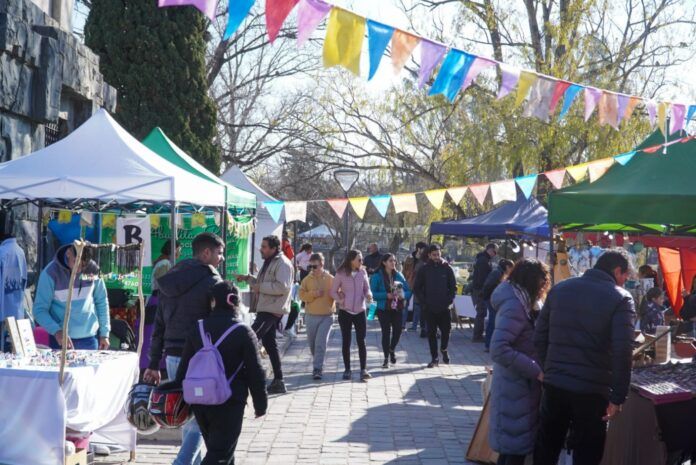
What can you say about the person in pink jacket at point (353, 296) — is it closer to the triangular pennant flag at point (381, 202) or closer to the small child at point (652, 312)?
the triangular pennant flag at point (381, 202)

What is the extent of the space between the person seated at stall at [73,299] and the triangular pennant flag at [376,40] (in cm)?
277

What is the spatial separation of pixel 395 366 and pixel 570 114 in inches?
439

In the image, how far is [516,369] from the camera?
20.4 ft

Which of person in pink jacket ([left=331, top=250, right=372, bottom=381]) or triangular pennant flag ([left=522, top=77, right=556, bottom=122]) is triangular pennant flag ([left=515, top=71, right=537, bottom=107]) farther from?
person in pink jacket ([left=331, top=250, right=372, bottom=381])

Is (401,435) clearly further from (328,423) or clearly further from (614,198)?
(614,198)

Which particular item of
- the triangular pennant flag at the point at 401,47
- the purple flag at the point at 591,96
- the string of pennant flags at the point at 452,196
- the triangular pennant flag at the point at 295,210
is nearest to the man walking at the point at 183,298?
the triangular pennant flag at the point at 401,47

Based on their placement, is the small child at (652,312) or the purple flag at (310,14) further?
the small child at (652,312)

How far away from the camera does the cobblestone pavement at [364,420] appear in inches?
315

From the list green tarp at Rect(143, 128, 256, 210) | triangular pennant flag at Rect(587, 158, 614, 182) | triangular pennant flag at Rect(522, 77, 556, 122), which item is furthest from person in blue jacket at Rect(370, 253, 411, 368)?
triangular pennant flag at Rect(522, 77, 556, 122)

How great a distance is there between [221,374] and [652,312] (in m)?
7.91

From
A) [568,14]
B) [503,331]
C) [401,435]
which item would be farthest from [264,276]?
[568,14]

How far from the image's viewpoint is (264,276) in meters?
10.9

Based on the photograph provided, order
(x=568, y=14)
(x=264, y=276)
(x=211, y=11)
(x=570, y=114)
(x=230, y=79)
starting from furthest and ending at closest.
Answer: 1. (x=230, y=79)
2. (x=568, y=14)
3. (x=570, y=114)
4. (x=264, y=276)
5. (x=211, y=11)

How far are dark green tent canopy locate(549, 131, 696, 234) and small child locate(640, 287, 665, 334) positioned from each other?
2820mm
